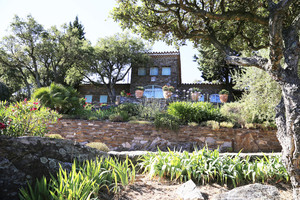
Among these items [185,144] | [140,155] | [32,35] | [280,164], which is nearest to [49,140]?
[140,155]

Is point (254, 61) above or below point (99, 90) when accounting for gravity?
below

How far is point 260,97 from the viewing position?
272 inches

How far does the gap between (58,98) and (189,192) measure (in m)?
7.71

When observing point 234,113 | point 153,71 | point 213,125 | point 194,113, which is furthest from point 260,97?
point 153,71

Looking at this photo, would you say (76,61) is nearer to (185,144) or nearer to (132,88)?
(132,88)

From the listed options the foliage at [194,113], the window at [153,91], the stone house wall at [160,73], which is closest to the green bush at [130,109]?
the foliage at [194,113]

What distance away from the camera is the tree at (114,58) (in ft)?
60.2

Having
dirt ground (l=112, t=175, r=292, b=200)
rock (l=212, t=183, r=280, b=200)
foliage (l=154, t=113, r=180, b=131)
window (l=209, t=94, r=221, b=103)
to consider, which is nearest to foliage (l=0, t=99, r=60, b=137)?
dirt ground (l=112, t=175, r=292, b=200)

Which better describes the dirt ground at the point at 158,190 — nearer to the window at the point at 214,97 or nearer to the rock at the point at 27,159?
the rock at the point at 27,159

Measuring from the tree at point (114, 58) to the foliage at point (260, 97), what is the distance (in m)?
12.6

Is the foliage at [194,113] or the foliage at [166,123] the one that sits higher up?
the foliage at [194,113]

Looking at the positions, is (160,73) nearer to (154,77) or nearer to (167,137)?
(154,77)

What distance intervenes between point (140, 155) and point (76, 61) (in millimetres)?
17118

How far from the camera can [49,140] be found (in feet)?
9.25
